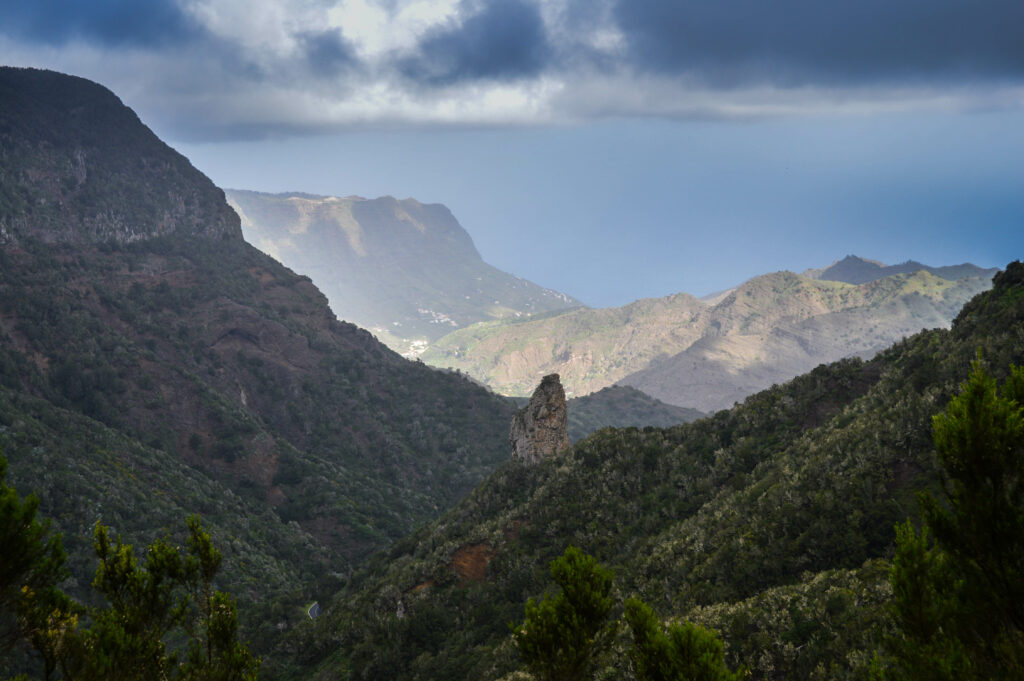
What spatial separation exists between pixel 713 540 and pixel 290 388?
328 feet

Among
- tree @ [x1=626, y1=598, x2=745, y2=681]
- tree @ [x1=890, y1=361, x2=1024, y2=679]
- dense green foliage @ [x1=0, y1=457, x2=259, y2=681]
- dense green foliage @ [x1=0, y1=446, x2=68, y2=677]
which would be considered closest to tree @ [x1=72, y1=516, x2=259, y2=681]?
dense green foliage @ [x1=0, y1=457, x2=259, y2=681]

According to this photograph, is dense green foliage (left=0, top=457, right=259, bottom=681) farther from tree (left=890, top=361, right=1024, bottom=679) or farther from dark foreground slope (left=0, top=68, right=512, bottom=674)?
dark foreground slope (left=0, top=68, right=512, bottom=674)

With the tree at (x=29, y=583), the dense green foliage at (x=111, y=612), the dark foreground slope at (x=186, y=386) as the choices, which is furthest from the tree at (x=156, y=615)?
the dark foreground slope at (x=186, y=386)

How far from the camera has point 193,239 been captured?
14675cm

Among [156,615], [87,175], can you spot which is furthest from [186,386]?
[156,615]

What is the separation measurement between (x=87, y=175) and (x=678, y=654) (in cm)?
16568

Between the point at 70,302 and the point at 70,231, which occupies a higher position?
the point at 70,231

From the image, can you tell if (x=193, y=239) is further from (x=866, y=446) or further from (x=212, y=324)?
(x=866, y=446)

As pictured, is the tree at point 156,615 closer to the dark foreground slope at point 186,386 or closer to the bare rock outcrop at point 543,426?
the dark foreground slope at point 186,386

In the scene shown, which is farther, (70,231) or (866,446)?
(70,231)

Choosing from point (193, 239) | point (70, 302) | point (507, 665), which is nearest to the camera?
point (507, 665)

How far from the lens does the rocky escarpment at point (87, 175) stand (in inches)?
4707

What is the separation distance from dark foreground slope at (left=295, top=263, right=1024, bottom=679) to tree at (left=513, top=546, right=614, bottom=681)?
6.24 m

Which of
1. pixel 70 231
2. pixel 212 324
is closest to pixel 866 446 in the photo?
pixel 212 324
